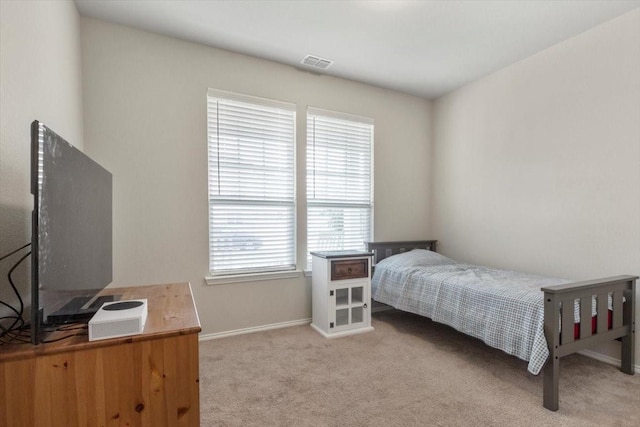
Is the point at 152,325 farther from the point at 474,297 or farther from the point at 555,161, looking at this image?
the point at 555,161

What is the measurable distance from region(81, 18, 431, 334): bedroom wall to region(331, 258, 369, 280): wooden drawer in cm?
44

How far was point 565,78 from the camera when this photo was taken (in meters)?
2.74

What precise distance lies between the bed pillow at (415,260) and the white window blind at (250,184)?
3.44 ft

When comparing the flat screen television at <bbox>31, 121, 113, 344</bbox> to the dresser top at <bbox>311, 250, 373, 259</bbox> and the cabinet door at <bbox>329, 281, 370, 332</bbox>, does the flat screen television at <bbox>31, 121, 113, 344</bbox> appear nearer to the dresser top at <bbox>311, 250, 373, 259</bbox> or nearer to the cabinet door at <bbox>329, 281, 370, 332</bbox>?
the dresser top at <bbox>311, 250, 373, 259</bbox>

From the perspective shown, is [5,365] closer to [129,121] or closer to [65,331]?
[65,331]

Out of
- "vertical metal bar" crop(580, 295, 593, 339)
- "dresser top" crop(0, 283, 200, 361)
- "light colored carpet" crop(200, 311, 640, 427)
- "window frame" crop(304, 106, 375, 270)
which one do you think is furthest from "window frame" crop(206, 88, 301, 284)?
"vertical metal bar" crop(580, 295, 593, 339)

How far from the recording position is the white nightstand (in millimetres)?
2982

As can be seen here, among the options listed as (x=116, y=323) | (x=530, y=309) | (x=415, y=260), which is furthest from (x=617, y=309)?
(x=116, y=323)

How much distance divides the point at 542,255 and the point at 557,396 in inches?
56.2

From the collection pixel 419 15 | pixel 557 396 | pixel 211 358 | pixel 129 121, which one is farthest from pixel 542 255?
pixel 129 121

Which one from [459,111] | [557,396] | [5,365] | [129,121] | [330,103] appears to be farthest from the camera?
[459,111]

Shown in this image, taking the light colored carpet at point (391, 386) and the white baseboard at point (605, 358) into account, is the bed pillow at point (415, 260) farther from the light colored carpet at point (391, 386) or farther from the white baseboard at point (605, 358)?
the white baseboard at point (605, 358)

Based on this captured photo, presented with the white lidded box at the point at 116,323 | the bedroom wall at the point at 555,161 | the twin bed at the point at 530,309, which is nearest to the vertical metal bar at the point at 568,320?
the twin bed at the point at 530,309

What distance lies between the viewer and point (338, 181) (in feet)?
11.6
